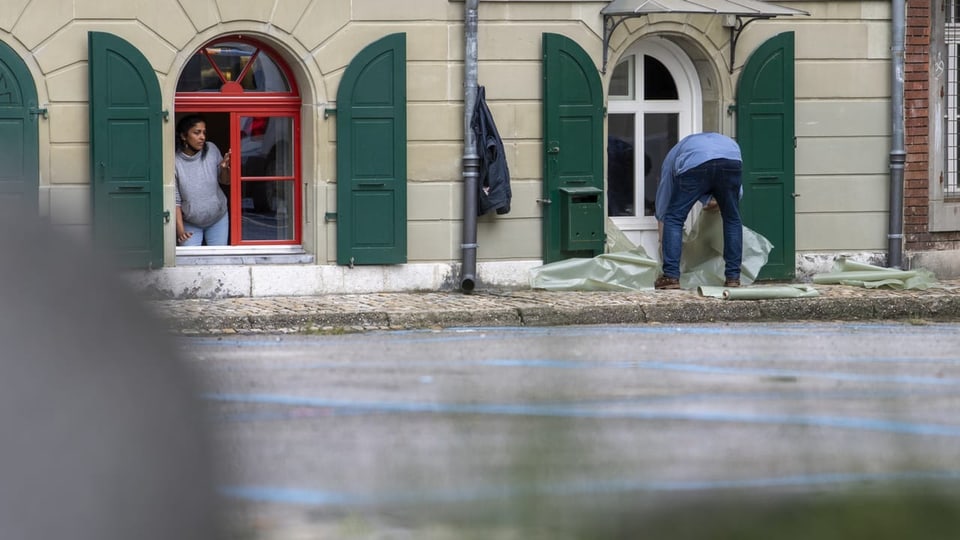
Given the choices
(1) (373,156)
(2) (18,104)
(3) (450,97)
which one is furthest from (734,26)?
(2) (18,104)

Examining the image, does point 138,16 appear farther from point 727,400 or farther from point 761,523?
point 761,523

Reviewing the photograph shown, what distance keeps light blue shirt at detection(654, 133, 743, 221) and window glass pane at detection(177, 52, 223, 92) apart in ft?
13.5

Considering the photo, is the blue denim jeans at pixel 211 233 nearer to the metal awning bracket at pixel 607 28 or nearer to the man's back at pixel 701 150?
the metal awning bracket at pixel 607 28

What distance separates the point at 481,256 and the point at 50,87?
161 inches

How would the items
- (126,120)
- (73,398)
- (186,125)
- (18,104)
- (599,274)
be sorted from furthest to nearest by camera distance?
1. (599,274)
2. (186,125)
3. (126,120)
4. (18,104)
5. (73,398)

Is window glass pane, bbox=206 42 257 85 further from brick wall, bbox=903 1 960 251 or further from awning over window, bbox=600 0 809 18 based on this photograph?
brick wall, bbox=903 1 960 251

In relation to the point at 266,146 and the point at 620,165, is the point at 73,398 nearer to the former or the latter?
the point at 266,146

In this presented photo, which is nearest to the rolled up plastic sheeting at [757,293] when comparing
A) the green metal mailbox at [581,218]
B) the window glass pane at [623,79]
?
the green metal mailbox at [581,218]

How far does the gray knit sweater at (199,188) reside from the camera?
557 inches

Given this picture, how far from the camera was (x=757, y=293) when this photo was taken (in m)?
13.6

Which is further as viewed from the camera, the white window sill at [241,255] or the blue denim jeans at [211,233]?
the blue denim jeans at [211,233]

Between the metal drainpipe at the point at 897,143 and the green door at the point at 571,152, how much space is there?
293 cm

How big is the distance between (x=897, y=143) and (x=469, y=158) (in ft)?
14.1

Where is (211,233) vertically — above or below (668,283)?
above
